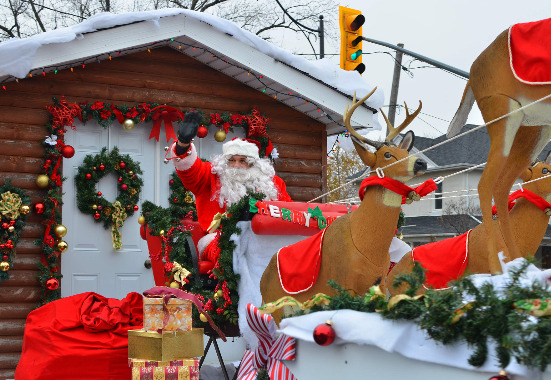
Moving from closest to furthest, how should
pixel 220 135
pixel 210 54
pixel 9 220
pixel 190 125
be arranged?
pixel 190 125, pixel 9 220, pixel 210 54, pixel 220 135

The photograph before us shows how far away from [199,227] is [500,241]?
3249 millimetres

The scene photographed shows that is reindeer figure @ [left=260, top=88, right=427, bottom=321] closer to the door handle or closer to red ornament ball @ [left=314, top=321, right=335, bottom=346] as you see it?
red ornament ball @ [left=314, top=321, right=335, bottom=346]

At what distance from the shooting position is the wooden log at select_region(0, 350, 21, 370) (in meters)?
6.93

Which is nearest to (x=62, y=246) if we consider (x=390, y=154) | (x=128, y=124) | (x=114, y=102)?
(x=128, y=124)

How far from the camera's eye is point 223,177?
20.9 feet

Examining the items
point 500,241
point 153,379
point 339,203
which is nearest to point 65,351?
point 153,379

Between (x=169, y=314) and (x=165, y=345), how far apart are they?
222 millimetres

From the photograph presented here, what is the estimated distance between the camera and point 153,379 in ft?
15.9

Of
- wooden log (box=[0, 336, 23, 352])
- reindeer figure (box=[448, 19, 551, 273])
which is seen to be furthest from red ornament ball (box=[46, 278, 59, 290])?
reindeer figure (box=[448, 19, 551, 273])

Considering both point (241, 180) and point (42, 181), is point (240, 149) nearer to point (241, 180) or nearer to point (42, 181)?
point (241, 180)

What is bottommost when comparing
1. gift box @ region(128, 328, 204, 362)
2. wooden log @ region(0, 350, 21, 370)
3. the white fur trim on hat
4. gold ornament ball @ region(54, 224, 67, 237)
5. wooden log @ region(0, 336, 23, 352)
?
wooden log @ region(0, 350, 21, 370)

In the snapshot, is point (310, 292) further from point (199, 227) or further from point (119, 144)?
point (119, 144)

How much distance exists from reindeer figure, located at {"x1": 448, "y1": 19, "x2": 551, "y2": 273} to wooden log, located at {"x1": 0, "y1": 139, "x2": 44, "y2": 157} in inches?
203

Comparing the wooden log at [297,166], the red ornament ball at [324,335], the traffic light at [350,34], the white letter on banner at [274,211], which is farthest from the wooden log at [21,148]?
the traffic light at [350,34]
